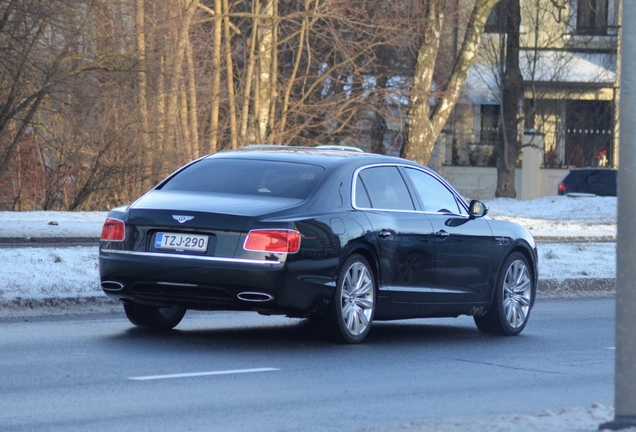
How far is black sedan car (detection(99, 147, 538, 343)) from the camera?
Answer: 866 centimetres

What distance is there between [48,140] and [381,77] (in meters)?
10.8

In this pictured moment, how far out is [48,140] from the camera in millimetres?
26734

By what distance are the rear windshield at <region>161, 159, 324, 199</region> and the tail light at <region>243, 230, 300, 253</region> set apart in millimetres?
614

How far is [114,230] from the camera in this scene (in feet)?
29.9

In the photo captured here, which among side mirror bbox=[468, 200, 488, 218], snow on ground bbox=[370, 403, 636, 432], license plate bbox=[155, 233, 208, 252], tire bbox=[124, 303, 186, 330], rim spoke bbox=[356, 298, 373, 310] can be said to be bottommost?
snow on ground bbox=[370, 403, 636, 432]

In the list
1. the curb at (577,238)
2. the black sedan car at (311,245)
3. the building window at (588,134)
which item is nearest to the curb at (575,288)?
the black sedan car at (311,245)

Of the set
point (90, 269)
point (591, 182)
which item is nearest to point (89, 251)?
point (90, 269)

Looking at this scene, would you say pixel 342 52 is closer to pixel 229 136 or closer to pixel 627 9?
pixel 229 136

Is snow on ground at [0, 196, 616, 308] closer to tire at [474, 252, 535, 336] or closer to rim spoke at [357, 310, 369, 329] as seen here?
rim spoke at [357, 310, 369, 329]

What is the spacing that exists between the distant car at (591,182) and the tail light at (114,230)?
33270mm

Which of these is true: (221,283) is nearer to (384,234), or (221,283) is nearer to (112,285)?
(112,285)

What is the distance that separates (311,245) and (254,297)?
59cm

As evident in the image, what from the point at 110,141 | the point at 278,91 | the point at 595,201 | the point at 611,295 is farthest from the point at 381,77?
the point at 611,295

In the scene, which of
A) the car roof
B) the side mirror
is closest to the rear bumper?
the car roof
